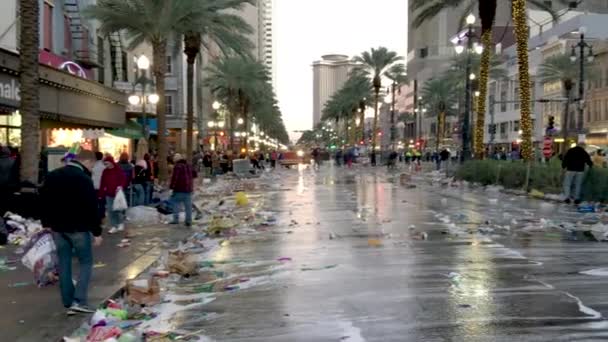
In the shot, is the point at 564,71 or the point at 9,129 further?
the point at 564,71

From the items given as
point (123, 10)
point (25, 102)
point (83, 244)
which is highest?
point (123, 10)

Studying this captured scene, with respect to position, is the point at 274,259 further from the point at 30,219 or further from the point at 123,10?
the point at 123,10

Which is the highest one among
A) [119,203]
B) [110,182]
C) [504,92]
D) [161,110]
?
[504,92]

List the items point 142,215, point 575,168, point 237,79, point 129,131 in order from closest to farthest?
point 142,215 → point 575,168 → point 129,131 → point 237,79

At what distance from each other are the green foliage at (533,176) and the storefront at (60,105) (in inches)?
669

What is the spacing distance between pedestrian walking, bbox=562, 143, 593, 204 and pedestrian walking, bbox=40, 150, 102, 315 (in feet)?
58.1

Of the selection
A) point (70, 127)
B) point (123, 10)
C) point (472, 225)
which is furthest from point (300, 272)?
point (70, 127)

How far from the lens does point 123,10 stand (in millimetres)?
28438

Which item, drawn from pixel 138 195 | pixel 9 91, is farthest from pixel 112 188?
pixel 9 91

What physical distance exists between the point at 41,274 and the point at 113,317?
1676mm

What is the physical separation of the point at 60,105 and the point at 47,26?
6.76 meters

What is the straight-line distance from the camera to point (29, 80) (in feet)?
50.4

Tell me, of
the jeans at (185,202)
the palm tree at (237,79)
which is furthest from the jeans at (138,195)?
the palm tree at (237,79)

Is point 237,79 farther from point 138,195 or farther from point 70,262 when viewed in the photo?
point 70,262
